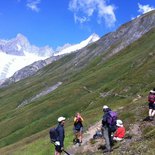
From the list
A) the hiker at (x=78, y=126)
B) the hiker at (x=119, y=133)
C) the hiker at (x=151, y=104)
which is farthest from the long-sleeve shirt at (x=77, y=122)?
the hiker at (x=119, y=133)

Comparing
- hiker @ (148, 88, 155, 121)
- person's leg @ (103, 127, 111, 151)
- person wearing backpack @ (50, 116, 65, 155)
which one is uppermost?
hiker @ (148, 88, 155, 121)

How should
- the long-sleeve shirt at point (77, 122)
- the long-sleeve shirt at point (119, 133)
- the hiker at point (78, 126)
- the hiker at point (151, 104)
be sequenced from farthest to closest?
1. the long-sleeve shirt at point (77, 122)
2. the hiker at point (78, 126)
3. the hiker at point (151, 104)
4. the long-sleeve shirt at point (119, 133)

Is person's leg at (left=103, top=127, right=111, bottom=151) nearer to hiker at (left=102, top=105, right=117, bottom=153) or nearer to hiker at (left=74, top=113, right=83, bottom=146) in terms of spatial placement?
hiker at (left=102, top=105, right=117, bottom=153)

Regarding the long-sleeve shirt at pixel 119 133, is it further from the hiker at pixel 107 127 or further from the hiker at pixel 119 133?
the hiker at pixel 107 127

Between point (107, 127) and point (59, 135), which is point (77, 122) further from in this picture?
point (59, 135)

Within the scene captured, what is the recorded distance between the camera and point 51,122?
403ft

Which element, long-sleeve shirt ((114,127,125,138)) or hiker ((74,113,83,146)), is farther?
hiker ((74,113,83,146))

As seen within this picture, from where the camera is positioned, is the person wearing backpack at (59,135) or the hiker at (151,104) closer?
the person wearing backpack at (59,135)

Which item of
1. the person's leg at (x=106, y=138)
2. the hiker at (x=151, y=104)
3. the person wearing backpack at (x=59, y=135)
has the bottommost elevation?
the person's leg at (x=106, y=138)

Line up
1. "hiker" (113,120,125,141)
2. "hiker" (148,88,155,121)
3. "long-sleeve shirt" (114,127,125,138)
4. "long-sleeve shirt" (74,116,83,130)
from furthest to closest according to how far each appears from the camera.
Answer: "long-sleeve shirt" (74,116,83,130), "hiker" (148,88,155,121), "long-sleeve shirt" (114,127,125,138), "hiker" (113,120,125,141)

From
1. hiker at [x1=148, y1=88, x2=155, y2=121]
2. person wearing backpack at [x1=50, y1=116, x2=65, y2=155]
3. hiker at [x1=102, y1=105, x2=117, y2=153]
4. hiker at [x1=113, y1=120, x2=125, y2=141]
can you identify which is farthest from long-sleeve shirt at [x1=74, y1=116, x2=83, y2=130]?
person wearing backpack at [x1=50, y1=116, x2=65, y2=155]

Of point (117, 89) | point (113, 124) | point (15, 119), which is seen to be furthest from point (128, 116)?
point (15, 119)

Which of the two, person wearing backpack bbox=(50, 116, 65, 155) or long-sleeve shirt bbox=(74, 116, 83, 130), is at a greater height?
long-sleeve shirt bbox=(74, 116, 83, 130)

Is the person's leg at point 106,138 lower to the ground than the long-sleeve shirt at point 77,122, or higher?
lower
